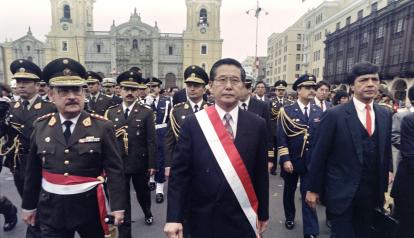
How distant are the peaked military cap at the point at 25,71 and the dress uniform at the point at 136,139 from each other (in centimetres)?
116

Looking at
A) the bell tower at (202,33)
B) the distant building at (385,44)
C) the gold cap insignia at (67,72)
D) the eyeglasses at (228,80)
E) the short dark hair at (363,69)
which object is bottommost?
the eyeglasses at (228,80)

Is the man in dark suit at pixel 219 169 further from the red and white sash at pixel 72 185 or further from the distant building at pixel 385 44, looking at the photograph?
the distant building at pixel 385 44

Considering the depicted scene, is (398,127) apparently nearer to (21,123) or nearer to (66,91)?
(66,91)

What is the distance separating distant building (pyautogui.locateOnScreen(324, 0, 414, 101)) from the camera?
26.1 m

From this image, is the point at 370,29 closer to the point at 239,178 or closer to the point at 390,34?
the point at 390,34

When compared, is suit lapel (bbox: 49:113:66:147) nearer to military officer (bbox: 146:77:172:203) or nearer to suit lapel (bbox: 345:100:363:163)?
suit lapel (bbox: 345:100:363:163)

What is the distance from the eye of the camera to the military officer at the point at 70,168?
8.52ft

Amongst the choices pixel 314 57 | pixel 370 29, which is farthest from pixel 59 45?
pixel 370 29

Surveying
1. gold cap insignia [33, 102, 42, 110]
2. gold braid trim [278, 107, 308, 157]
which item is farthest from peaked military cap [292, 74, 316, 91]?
gold cap insignia [33, 102, 42, 110]

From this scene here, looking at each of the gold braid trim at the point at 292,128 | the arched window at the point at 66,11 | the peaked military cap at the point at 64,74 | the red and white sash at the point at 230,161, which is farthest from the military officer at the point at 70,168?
the arched window at the point at 66,11

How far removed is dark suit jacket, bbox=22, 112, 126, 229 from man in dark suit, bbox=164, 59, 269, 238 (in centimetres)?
75

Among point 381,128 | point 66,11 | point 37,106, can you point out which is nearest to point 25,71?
point 37,106

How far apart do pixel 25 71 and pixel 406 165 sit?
4.98 m

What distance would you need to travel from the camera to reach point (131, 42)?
58.2 m
